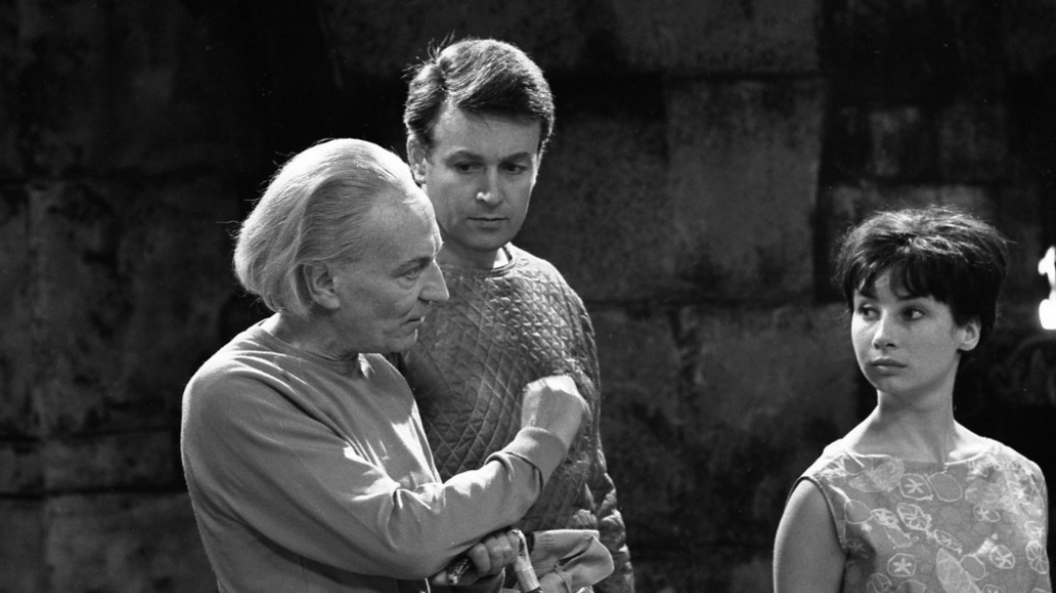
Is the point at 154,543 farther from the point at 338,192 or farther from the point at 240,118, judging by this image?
the point at 338,192

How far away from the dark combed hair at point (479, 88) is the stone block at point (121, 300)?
5.38 feet

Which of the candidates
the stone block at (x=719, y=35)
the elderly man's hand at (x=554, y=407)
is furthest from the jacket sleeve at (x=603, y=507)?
the stone block at (x=719, y=35)

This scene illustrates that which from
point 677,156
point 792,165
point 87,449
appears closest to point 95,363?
point 87,449

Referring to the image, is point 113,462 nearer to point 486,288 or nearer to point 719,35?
point 486,288

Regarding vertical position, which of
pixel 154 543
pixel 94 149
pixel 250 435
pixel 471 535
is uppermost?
pixel 94 149

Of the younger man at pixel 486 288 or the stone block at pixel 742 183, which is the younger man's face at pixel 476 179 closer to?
the younger man at pixel 486 288

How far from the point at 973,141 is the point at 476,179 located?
2297 millimetres

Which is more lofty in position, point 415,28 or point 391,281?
point 415,28

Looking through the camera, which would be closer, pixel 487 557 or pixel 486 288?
pixel 487 557

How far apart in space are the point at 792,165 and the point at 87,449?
2267 mm

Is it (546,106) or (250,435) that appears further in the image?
(546,106)

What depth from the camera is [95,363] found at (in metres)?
4.52

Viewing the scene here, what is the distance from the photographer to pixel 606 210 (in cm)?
467

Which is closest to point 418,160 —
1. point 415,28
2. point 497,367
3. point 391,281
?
point 497,367
